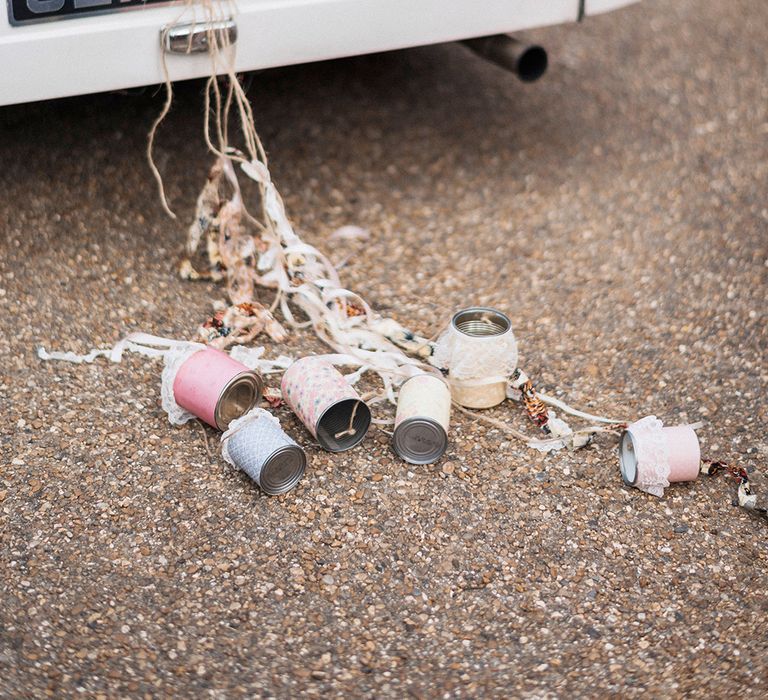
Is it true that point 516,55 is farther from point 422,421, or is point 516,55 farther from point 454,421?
point 422,421

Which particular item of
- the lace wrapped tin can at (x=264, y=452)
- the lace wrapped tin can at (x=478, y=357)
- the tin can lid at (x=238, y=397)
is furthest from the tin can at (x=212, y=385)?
the lace wrapped tin can at (x=478, y=357)

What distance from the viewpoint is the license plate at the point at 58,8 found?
2.94 meters

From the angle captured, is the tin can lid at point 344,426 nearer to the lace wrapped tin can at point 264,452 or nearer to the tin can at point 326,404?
the tin can at point 326,404

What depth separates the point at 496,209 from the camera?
4.21 metres

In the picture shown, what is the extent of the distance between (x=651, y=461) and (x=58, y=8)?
2.17 metres

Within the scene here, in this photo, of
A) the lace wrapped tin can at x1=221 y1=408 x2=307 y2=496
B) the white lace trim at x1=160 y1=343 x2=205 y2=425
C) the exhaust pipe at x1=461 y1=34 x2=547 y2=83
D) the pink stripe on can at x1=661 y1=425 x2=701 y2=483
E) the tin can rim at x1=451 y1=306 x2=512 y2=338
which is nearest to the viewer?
the lace wrapped tin can at x1=221 y1=408 x2=307 y2=496

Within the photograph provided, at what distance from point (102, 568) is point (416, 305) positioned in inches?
60.9

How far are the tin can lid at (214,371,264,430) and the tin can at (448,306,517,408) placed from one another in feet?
1.97

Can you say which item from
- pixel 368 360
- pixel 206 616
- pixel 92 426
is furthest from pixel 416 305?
pixel 206 616

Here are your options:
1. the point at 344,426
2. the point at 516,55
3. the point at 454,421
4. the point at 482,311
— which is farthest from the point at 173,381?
the point at 516,55

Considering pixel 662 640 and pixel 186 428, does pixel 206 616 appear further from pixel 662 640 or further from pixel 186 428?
pixel 662 640

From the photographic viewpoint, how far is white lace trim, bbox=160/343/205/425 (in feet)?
9.66

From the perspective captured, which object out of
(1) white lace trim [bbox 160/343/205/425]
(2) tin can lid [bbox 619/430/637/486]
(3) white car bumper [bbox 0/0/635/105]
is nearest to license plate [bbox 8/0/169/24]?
(3) white car bumper [bbox 0/0/635/105]

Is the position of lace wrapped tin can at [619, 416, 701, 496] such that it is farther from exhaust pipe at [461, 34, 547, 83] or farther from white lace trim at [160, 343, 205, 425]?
exhaust pipe at [461, 34, 547, 83]
